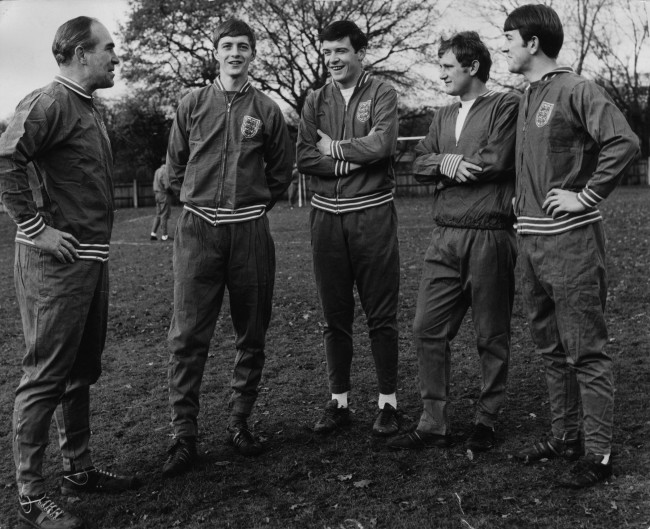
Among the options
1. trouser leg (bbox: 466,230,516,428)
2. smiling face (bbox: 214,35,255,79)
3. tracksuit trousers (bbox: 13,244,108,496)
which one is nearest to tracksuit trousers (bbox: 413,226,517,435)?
trouser leg (bbox: 466,230,516,428)

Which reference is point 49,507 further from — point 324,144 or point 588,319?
point 588,319

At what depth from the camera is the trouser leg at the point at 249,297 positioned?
15.1ft

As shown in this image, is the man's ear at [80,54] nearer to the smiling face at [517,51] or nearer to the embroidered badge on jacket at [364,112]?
the embroidered badge on jacket at [364,112]

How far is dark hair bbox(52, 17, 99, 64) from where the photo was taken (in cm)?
390

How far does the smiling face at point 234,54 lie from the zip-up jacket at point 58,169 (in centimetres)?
91

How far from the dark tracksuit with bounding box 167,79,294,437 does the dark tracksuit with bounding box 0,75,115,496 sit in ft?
2.22

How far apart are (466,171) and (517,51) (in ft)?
2.32

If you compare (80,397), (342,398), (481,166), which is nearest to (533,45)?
(481,166)

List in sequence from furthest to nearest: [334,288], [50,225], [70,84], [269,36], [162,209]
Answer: [269,36] < [162,209] < [334,288] < [70,84] < [50,225]

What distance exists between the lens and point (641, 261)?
1042 cm

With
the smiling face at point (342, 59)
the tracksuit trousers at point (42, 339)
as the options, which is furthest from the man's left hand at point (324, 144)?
the tracksuit trousers at point (42, 339)

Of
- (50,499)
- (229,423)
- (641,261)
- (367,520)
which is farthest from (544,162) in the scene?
(641,261)

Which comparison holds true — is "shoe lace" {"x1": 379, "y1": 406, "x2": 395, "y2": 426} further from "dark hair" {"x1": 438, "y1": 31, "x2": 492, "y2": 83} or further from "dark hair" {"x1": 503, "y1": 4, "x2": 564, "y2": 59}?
"dark hair" {"x1": 503, "y1": 4, "x2": 564, "y2": 59}

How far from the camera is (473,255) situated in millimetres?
4465
